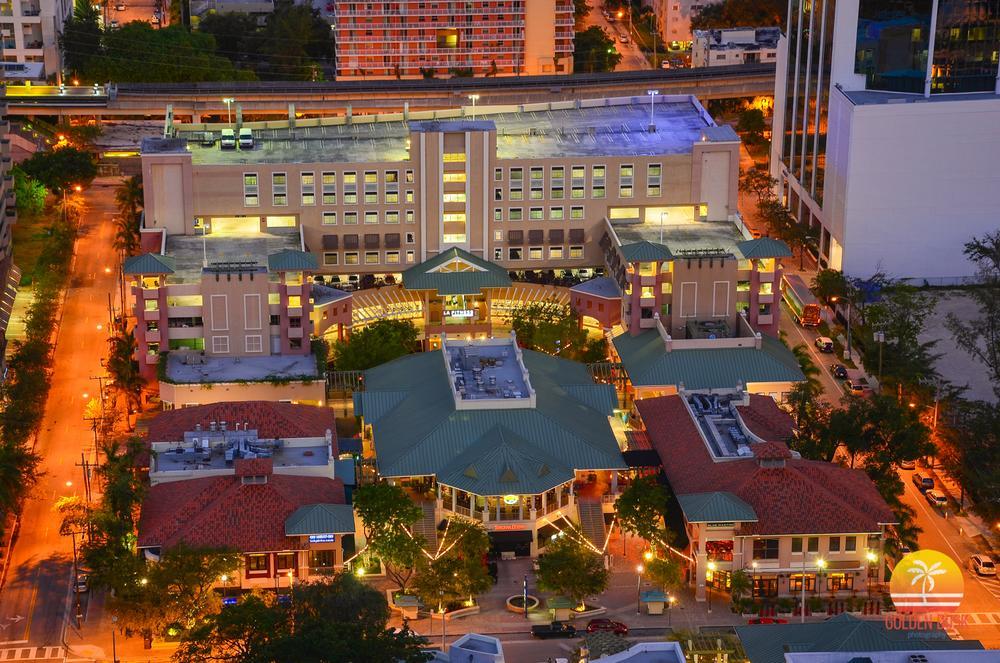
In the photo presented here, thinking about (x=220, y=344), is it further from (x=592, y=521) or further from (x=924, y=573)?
(x=924, y=573)

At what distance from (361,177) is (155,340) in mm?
29523

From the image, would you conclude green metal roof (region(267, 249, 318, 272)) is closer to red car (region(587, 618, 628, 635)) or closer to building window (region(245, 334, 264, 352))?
building window (region(245, 334, 264, 352))

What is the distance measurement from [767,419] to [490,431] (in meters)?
24.8

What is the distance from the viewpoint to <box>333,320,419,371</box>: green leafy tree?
18175cm

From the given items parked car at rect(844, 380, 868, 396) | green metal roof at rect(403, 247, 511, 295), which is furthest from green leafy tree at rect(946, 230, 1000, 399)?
green metal roof at rect(403, 247, 511, 295)

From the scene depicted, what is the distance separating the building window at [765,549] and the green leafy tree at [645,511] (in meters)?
6.39

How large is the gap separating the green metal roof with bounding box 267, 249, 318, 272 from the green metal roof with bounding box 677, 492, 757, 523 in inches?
1970

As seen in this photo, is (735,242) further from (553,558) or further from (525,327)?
(553,558)

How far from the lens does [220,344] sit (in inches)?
7156

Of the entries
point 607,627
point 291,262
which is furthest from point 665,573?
point 291,262

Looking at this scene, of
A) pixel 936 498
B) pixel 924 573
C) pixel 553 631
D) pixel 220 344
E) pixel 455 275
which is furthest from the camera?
pixel 455 275

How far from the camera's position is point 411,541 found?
14662 centimetres

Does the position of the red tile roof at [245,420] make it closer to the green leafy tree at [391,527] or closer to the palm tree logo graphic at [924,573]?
the green leafy tree at [391,527]

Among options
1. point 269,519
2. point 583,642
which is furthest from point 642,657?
point 269,519
